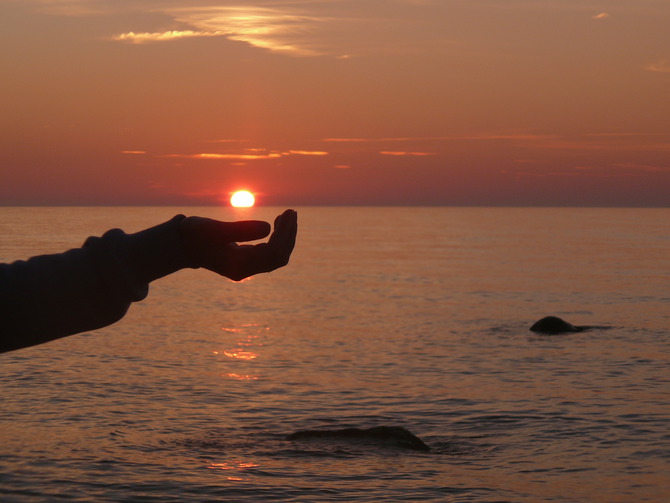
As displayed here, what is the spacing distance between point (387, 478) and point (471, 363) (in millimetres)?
14227

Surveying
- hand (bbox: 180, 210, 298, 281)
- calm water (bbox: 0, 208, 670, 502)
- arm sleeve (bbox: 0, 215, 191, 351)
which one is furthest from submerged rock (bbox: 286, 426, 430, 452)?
arm sleeve (bbox: 0, 215, 191, 351)

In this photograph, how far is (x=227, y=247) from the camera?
126cm

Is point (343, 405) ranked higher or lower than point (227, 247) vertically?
lower

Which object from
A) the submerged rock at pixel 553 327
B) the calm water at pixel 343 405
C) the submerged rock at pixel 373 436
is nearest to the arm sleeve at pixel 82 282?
the calm water at pixel 343 405

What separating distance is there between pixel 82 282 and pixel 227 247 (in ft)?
0.71

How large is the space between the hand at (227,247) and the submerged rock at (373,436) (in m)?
15.8

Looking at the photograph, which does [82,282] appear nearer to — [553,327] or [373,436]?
[373,436]

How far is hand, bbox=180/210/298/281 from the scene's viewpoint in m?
1.23

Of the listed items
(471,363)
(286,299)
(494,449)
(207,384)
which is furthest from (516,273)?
(494,449)

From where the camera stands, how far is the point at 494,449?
1705cm

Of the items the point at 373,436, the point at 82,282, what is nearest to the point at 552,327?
the point at 373,436

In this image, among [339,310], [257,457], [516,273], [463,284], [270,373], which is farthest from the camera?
[516,273]

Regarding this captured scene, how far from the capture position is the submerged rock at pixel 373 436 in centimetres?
1675

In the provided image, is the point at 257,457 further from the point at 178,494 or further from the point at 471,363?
the point at 471,363
